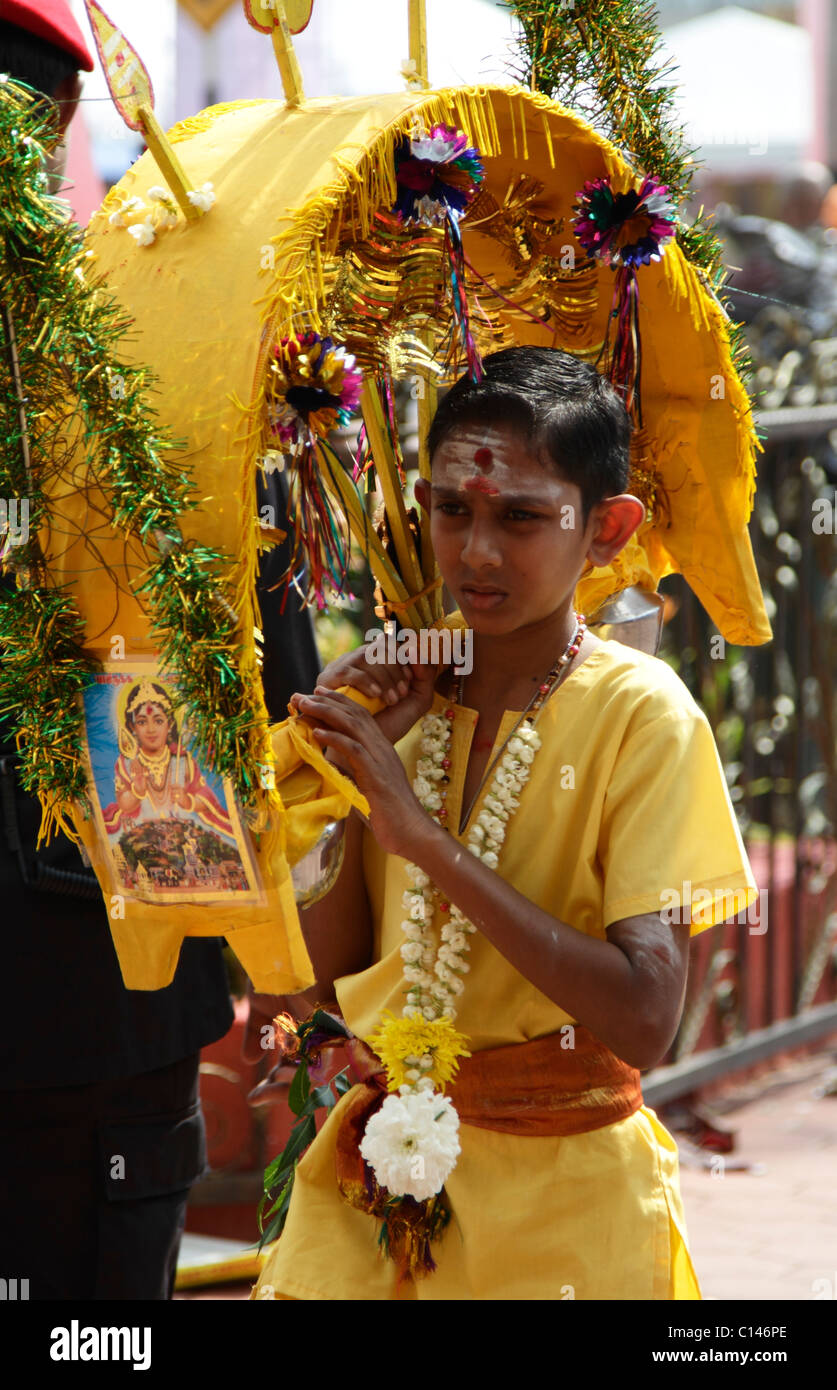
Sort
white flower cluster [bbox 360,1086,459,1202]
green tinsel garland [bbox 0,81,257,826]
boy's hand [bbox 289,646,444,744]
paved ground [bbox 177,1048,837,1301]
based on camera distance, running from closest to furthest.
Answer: green tinsel garland [bbox 0,81,257,826], white flower cluster [bbox 360,1086,459,1202], boy's hand [bbox 289,646,444,744], paved ground [bbox 177,1048,837,1301]

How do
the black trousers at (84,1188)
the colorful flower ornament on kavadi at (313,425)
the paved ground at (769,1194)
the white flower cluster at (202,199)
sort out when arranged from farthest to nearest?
the paved ground at (769,1194) < the black trousers at (84,1188) < the colorful flower ornament on kavadi at (313,425) < the white flower cluster at (202,199)

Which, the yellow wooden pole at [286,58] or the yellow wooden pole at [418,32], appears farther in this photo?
the yellow wooden pole at [418,32]

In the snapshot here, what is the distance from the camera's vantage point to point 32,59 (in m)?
2.49

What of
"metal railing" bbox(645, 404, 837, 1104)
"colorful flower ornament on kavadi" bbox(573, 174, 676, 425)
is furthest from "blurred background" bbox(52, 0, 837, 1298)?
"colorful flower ornament on kavadi" bbox(573, 174, 676, 425)

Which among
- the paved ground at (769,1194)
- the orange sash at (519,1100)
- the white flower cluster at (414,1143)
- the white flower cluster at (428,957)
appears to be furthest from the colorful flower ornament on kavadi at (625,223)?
the paved ground at (769,1194)

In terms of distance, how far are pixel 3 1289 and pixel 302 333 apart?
60.4 inches

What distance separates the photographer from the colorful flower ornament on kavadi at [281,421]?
5.83ft

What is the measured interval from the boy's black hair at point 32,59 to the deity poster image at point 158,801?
3.59 ft

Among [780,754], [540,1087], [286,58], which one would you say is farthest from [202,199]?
[780,754]

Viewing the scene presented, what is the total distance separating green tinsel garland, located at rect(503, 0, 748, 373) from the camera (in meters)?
2.34

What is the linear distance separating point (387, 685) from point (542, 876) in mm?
318

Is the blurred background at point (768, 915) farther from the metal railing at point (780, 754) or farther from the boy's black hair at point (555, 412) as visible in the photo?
the boy's black hair at point (555, 412)

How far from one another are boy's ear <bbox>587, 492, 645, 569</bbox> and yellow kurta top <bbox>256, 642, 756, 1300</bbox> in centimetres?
15

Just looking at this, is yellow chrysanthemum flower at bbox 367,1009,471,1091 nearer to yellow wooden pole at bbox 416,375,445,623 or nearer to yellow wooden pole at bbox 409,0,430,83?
yellow wooden pole at bbox 416,375,445,623
